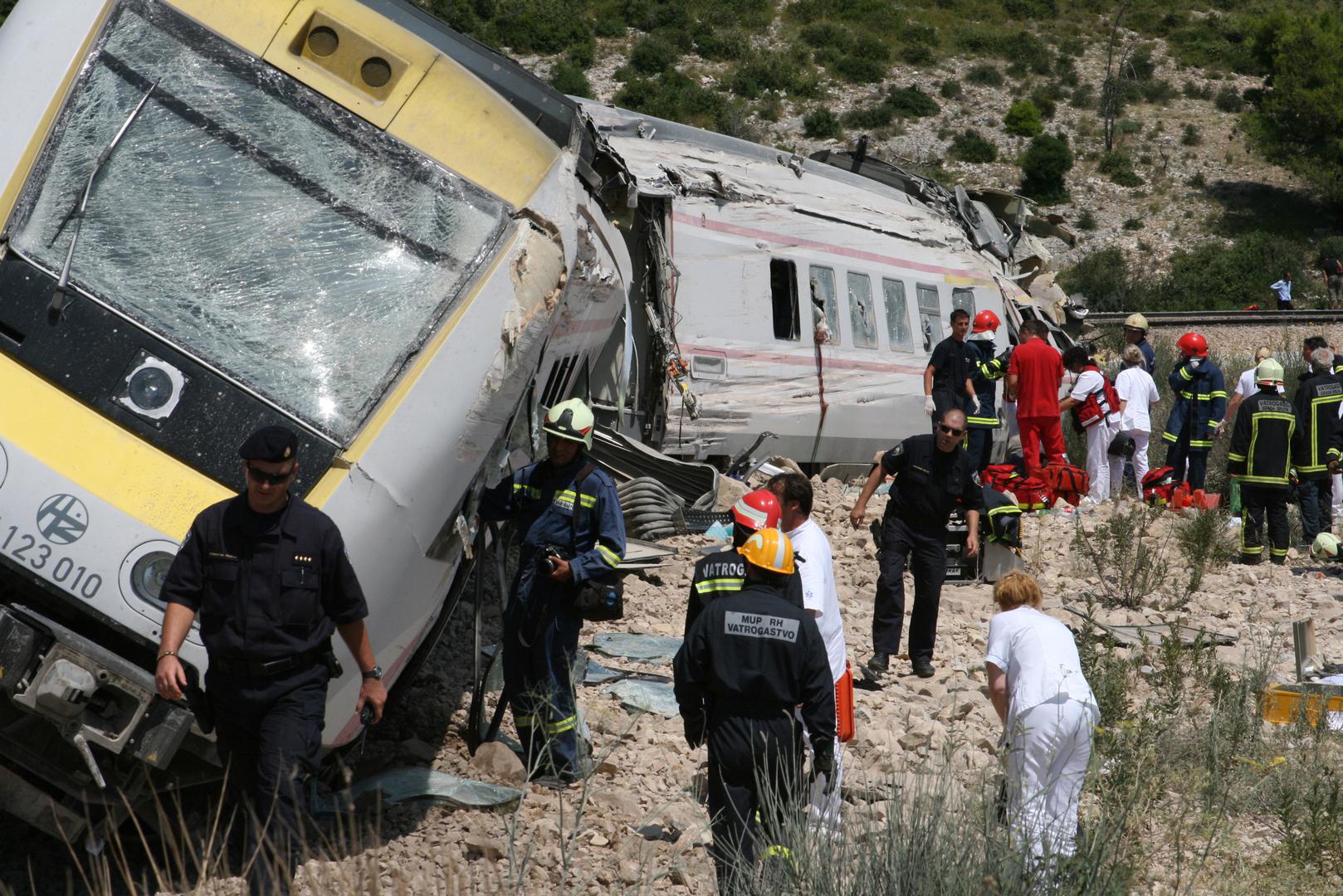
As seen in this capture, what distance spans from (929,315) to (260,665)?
11194 mm

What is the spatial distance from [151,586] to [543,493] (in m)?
1.80

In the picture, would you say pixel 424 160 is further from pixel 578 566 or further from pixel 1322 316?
pixel 1322 316

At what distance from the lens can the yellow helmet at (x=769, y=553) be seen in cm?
484

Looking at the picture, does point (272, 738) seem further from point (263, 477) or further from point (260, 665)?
point (263, 477)

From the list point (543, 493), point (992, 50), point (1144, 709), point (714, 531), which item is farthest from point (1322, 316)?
point (992, 50)

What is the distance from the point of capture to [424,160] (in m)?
5.73

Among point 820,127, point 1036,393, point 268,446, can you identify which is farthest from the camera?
point 820,127

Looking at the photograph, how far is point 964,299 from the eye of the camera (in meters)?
15.1

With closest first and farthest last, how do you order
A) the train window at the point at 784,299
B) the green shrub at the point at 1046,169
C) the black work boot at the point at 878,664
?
the black work boot at the point at 878,664 → the train window at the point at 784,299 → the green shrub at the point at 1046,169

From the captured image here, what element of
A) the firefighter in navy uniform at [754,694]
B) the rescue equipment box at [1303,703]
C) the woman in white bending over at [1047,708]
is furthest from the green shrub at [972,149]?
the firefighter in navy uniform at [754,694]

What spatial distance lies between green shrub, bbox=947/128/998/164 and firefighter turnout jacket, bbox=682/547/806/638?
177 ft

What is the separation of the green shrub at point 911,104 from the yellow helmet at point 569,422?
182 ft

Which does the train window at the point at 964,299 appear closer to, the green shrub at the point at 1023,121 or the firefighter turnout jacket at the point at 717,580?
the firefighter turnout jacket at the point at 717,580

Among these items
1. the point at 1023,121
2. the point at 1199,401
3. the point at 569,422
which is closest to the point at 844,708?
the point at 569,422
